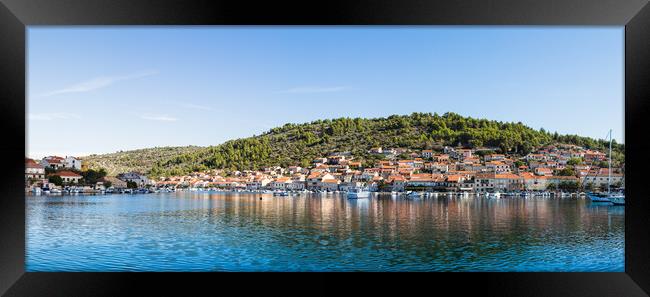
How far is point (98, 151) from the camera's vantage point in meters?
49.1

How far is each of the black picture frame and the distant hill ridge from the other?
134 feet

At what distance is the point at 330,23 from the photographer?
3613mm

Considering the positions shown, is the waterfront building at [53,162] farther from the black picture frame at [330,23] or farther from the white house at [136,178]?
the black picture frame at [330,23]

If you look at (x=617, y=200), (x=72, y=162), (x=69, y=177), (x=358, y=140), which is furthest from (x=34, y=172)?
(x=617, y=200)

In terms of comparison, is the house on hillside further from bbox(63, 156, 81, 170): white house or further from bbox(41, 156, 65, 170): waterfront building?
bbox(63, 156, 81, 170): white house

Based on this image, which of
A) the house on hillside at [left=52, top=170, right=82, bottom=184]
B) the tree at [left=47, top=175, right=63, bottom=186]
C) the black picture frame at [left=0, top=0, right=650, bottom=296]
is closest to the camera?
the black picture frame at [left=0, top=0, right=650, bottom=296]

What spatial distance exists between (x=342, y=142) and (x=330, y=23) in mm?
44353

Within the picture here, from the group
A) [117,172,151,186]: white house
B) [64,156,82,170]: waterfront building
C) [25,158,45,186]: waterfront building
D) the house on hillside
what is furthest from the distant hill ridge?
[25,158,45,186]: waterfront building

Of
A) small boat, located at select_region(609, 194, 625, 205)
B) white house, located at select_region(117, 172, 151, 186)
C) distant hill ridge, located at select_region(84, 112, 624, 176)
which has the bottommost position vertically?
small boat, located at select_region(609, 194, 625, 205)

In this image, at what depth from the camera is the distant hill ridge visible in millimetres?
43688

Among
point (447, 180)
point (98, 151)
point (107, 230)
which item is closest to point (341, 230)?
point (107, 230)
